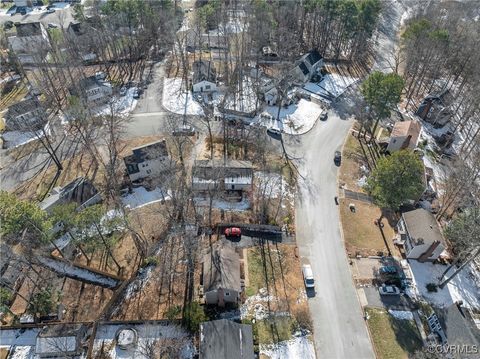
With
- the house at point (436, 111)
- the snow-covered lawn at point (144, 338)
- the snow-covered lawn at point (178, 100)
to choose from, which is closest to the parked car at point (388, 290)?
the snow-covered lawn at point (144, 338)

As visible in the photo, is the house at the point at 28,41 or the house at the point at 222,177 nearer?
the house at the point at 222,177

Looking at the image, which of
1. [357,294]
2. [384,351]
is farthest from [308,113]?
[384,351]

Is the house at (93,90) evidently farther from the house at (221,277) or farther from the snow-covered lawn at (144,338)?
the snow-covered lawn at (144,338)

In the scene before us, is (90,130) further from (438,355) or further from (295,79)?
(438,355)

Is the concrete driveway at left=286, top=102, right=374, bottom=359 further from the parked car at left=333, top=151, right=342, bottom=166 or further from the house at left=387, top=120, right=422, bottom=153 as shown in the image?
the house at left=387, top=120, right=422, bottom=153

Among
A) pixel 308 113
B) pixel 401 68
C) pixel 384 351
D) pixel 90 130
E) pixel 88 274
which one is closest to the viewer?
pixel 384 351

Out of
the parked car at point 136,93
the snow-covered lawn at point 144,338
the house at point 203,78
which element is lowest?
the snow-covered lawn at point 144,338

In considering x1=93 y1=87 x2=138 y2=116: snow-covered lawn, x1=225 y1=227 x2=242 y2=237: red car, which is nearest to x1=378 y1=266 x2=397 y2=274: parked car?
x1=225 y1=227 x2=242 y2=237: red car
